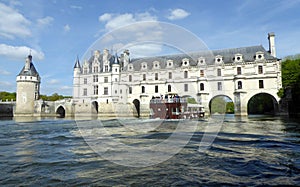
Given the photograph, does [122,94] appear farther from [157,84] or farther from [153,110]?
[153,110]

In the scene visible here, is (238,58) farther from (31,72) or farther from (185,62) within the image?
(31,72)

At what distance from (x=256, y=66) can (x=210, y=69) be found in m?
6.49

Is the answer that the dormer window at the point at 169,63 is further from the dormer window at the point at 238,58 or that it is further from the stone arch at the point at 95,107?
the stone arch at the point at 95,107

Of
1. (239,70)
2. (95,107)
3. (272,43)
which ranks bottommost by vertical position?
(95,107)

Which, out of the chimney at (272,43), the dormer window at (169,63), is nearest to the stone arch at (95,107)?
the dormer window at (169,63)

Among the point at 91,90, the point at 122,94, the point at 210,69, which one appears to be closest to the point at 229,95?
the point at 210,69

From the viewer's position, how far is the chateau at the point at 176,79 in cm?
3050

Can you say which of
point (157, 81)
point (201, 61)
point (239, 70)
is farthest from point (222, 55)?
point (157, 81)

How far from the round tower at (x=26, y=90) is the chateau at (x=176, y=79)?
7.85 meters

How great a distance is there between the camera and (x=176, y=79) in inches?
1393

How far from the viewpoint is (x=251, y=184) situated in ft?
10.4

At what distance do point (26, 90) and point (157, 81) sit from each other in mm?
25443

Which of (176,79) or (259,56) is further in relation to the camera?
(176,79)

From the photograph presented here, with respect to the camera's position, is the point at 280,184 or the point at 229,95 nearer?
the point at 280,184
